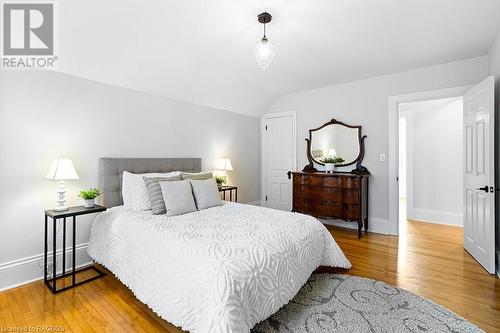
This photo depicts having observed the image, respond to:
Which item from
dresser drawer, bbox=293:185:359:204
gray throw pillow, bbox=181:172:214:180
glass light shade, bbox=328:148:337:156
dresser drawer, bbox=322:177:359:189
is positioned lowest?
dresser drawer, bbox=293:185:359:204

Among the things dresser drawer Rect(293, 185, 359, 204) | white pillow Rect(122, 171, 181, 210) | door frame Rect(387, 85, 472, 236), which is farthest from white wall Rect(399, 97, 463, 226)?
white pillow Rect(122, 171, 181, 210)

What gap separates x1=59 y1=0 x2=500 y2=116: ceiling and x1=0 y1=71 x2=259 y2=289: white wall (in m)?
0.22

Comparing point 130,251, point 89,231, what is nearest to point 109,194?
point 89,231

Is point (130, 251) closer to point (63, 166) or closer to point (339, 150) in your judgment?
point (63, 166)

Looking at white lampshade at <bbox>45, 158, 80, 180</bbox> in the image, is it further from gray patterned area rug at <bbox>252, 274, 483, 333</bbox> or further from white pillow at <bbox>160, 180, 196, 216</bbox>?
gray patterned area rug at <bbox>252, 274, 483, 333</bbox>

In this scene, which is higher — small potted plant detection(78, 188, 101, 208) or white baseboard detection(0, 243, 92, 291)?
small potted plant detection(78, 188, 101, 208)

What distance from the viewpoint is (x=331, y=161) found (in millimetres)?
4395

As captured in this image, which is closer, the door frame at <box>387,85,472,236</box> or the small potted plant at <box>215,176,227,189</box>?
the door frame at <box>387,85,472,236</box>

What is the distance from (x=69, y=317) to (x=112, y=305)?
0.94 ft

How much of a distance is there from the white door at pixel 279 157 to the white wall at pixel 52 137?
2085mm

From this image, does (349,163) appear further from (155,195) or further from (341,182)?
(155,195)

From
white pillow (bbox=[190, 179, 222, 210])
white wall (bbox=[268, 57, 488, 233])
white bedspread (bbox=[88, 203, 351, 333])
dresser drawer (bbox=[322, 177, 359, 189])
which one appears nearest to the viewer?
white bedspread (bbox=[88, 203, 351, 333])

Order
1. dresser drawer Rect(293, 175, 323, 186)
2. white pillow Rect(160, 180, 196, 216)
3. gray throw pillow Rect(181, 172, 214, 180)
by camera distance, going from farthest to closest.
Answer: dresser drawer Rect(293, 175, 323, 186) → gray throw pillow Rect(181, 172, 214, 180) → white pillow Rect(160, 180, 196, 216)

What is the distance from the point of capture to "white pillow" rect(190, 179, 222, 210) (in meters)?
2.83
